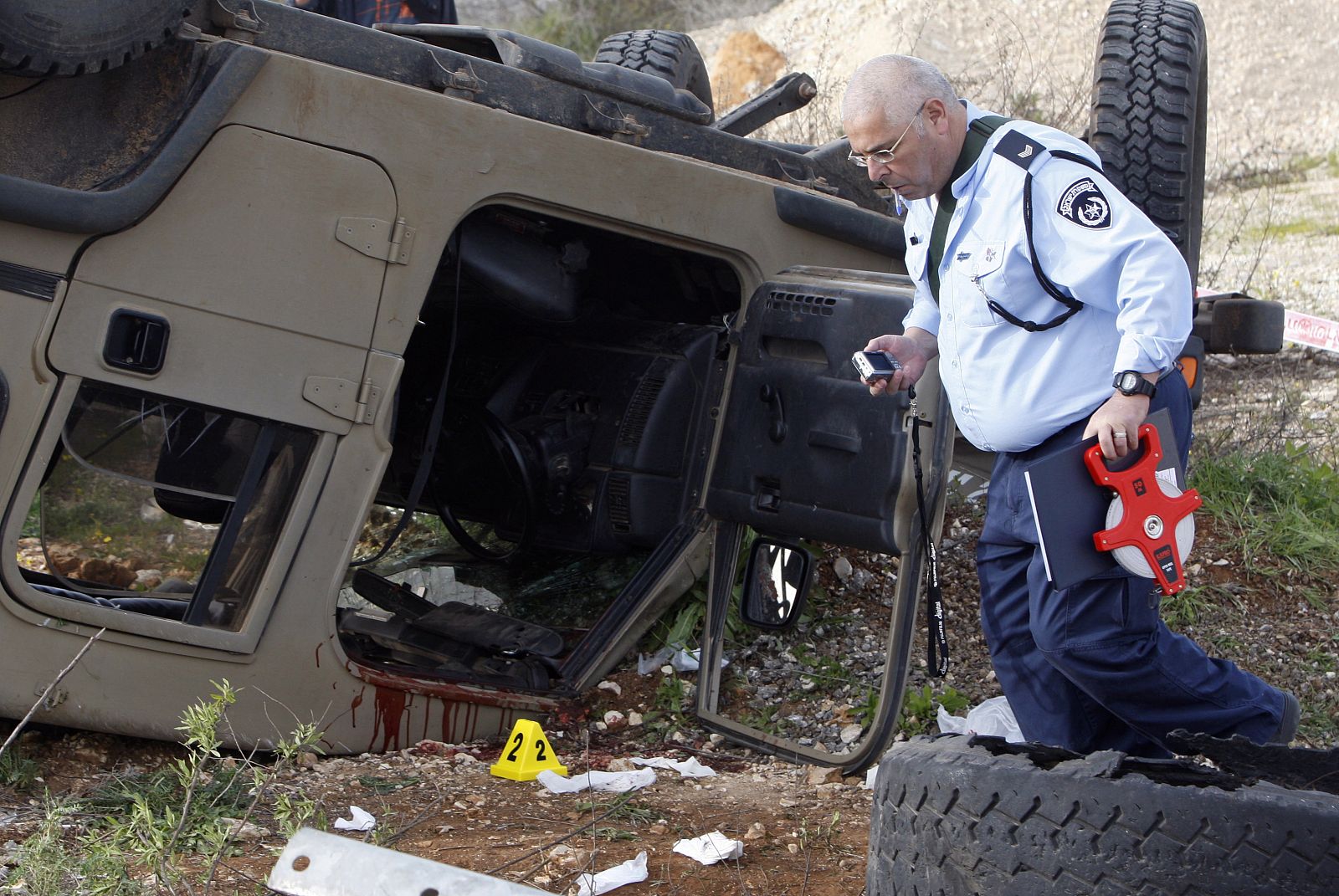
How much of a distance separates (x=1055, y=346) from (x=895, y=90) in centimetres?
→ 58

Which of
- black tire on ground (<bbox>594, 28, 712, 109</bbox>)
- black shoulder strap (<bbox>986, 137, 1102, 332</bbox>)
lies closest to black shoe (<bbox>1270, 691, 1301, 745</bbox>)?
black shoulder strap (<bbox>986, 137, 1102, 332</bbox>)

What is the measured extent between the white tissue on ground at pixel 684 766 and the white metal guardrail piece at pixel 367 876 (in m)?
1.88

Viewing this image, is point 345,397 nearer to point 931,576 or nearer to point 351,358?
point 351,358

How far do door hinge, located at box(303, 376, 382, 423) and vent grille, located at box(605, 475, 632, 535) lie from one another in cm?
107

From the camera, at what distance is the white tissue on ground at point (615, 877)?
2482 mm

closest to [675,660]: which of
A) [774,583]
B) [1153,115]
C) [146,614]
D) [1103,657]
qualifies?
[774,583]

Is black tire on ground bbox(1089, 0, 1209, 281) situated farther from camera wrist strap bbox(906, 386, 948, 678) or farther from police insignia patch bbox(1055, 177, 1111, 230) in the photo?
police insignia patch bbox(1055, 177, 1111, 230)

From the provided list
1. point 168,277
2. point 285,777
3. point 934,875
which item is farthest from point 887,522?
point 168,277

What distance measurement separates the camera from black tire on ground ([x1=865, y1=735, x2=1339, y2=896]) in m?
1.73

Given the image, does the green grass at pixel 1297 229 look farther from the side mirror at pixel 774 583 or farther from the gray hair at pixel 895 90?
the gray hair at pixel 895 90

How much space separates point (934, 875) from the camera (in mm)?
1996

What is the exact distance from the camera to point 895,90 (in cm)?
257

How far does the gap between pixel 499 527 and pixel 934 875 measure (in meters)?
2.80

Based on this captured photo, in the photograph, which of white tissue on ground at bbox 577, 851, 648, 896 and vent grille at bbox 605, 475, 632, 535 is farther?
vent grille at bbox 605, 475, 632, 535
